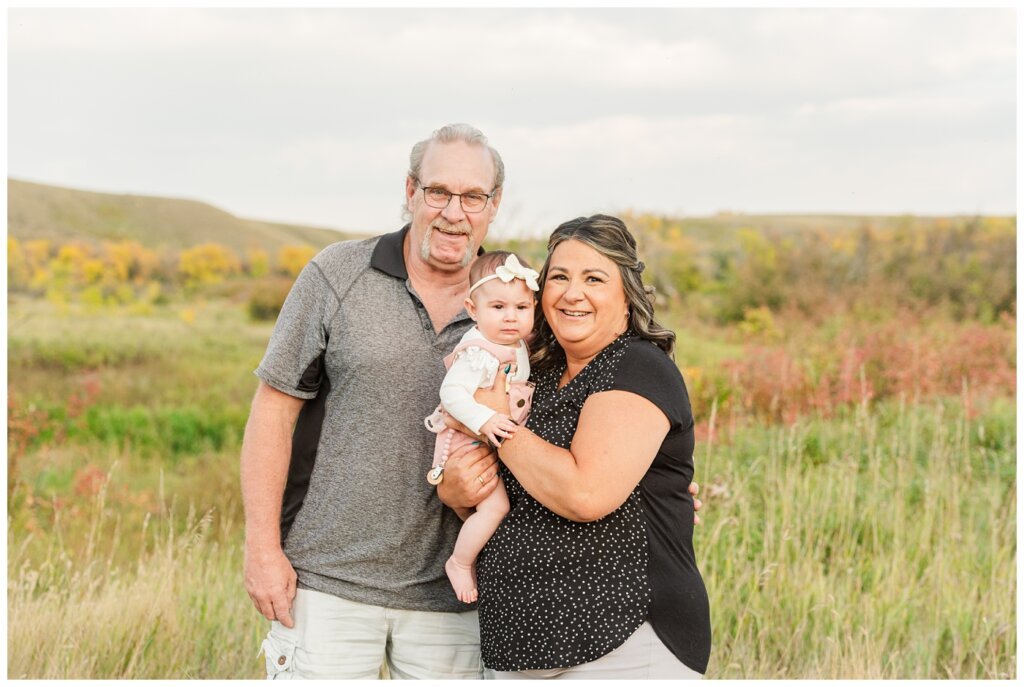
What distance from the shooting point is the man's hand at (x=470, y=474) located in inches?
104

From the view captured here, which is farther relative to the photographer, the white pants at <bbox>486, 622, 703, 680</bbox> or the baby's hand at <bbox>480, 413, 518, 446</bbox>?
the baby's hand at <bbox>480, 413, 518, 446</bbox>

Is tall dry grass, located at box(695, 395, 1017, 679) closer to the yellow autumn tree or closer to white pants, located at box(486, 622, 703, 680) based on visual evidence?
white pants, located at box(486, 622, 703, 680)

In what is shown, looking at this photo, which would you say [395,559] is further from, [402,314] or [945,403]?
[945,403]

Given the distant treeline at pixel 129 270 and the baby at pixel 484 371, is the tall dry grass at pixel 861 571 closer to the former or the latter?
the baby at pixel 484 371

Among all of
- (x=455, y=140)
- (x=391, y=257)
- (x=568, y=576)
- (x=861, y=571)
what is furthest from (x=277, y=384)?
(x=861, y=571)

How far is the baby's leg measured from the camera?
8.75 ft

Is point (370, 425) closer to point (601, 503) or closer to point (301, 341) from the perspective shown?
point (301, 341)

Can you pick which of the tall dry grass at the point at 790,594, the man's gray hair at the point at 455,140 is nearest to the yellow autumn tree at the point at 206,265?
the tall dry grass at the point at 790,594

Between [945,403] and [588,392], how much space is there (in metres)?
6.87

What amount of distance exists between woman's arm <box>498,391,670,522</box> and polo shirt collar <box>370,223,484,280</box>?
882 millimetres

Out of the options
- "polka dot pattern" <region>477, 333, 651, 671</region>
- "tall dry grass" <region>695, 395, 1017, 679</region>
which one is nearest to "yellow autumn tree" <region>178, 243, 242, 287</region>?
"tall dry grass" <region>695, 395, 1017, 679</region>

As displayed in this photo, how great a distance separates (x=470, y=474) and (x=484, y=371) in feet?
0.98

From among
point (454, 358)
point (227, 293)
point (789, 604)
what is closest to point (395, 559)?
point (454, 358)

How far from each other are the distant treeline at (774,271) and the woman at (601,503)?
34.6 feet
